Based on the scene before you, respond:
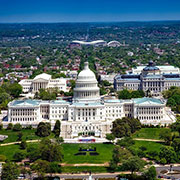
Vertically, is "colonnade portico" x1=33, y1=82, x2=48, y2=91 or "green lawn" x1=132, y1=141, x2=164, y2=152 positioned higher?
"colonnade portico" x1=33, y1=82, x2=48, y2=91

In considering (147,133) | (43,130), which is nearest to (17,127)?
(43,130)

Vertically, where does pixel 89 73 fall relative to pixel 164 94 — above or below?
above

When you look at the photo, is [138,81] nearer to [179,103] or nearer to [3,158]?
[179,103]

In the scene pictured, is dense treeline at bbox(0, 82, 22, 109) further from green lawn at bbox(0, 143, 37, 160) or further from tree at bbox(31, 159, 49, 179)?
tree at bbox(31, 159, 49, 179)

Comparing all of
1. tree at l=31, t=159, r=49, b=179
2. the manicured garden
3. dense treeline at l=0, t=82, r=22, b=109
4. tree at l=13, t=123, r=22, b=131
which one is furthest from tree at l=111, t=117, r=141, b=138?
dense treeline at l=0, t=82, r=22, b=109

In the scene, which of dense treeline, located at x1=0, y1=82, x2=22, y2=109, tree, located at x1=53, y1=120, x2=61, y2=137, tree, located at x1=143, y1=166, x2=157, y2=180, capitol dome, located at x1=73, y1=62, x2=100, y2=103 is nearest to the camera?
tree, located at x1=143, y1=166, x2=157, y2=180

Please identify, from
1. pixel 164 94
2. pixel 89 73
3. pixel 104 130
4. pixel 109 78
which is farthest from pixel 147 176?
pixel 109 78

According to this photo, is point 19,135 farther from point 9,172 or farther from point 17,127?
point 9,172
